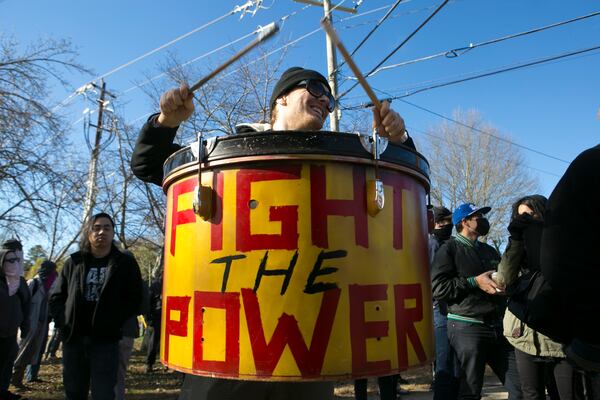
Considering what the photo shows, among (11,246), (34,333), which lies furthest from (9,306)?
(34,333)

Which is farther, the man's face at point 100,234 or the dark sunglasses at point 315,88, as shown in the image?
the man's face at point 100,234

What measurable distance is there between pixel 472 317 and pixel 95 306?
2.97 m

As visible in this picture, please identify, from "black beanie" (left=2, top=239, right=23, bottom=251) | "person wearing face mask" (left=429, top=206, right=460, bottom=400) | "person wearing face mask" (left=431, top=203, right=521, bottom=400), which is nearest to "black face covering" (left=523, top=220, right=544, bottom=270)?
"person wearing face mask" (left=431, top=203, right=521, bottom=400)

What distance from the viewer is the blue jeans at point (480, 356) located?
139 inches

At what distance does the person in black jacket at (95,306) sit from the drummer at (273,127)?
77.1 inches

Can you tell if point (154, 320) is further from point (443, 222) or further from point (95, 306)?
point (443, 222)

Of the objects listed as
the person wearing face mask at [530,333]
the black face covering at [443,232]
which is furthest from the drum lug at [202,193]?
the black face covering at [443,232]

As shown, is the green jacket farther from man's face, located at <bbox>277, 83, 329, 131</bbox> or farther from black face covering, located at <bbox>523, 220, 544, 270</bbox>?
man's face, located at <bbox>277, 83, 329, 131</bbox>

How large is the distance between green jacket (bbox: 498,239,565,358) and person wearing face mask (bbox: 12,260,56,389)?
18.5 feet

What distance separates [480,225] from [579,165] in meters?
2.70

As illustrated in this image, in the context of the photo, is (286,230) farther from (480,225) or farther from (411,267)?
(480,225)

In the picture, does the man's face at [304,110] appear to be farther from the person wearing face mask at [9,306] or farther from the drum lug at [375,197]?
the person wearing face mask at [9,306]

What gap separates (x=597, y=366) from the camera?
4.40 feet

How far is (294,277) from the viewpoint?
112 centimetres
